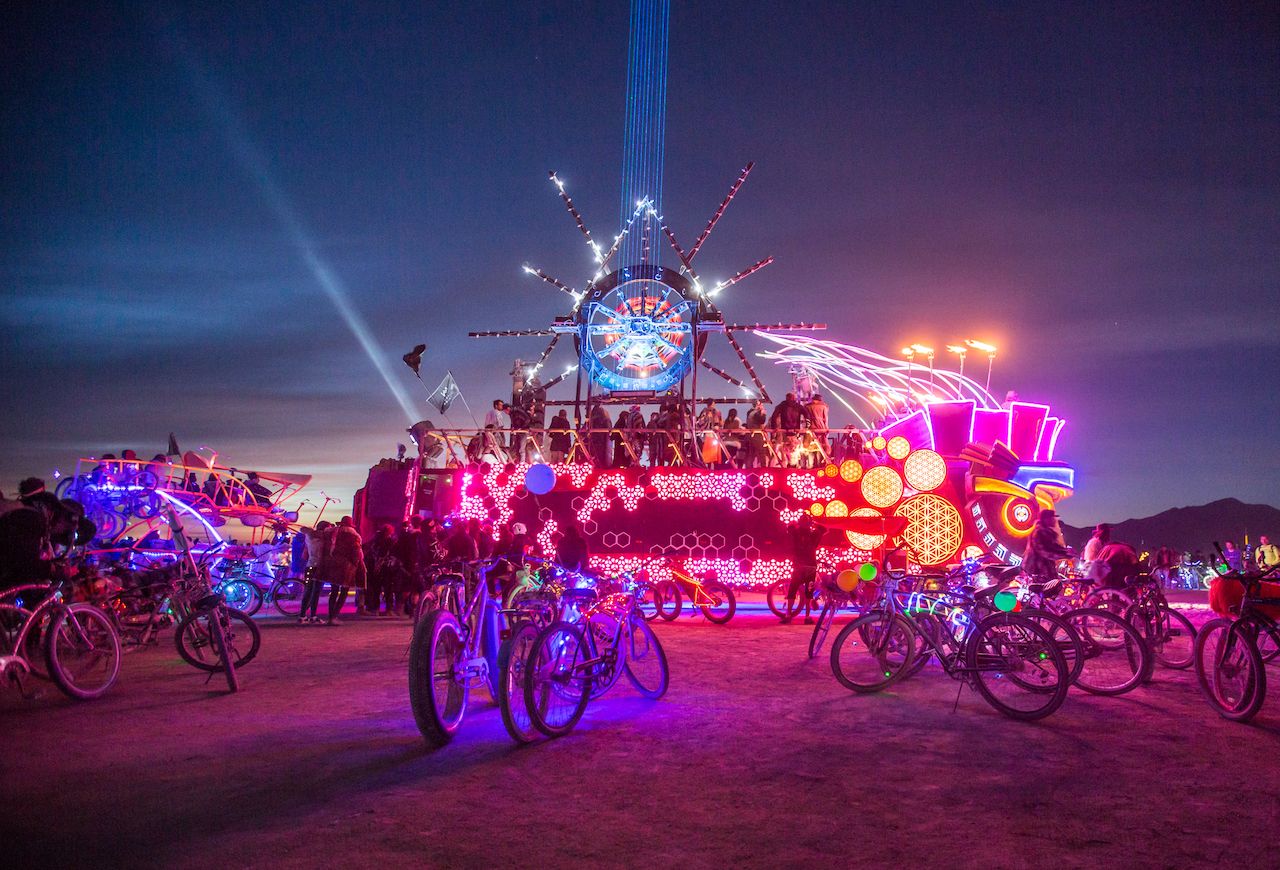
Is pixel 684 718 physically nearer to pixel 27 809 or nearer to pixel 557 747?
pixel 557 747

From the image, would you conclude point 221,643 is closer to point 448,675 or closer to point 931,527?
point 448,675

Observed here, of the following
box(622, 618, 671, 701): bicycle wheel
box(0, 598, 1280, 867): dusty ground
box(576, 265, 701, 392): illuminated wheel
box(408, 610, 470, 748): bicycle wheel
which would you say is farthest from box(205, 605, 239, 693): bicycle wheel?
box(576, 265, 701, 392): illuminated wheel

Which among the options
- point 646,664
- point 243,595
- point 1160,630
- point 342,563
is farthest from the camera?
point 243,595

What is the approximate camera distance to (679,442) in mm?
18812

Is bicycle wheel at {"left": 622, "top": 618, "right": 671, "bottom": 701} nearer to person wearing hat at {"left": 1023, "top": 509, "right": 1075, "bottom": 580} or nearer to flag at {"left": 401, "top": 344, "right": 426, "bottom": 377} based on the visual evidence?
person wearing hat at {"left": 1023, "top": 509, "right": 1075, "bottom": 580}

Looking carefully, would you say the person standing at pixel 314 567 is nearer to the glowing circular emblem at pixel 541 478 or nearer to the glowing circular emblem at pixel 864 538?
the glowing circular emblem at pixel 541 478

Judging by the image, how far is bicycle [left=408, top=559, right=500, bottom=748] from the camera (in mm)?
5883

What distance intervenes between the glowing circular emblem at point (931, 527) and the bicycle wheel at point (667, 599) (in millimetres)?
5227

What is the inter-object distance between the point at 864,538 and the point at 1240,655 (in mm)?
10098

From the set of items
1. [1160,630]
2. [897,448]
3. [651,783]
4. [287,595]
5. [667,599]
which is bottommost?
[651,783]

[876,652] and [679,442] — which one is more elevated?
[679,442]

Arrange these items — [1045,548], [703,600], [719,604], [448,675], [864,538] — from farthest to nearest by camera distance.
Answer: [864,538]
[703,600]
[719,604]
[1045,548]
[448,675]

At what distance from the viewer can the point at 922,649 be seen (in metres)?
8.12

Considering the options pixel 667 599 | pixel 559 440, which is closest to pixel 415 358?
pixel 559 440
